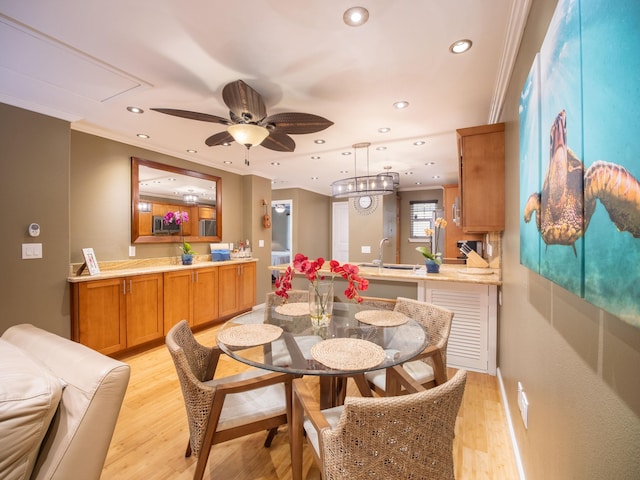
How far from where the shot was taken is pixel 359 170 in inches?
203

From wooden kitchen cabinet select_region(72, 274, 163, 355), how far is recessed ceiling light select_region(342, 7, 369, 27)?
3.12 meters

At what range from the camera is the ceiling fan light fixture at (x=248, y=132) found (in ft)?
7.09

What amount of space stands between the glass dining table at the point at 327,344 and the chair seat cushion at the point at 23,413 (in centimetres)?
69

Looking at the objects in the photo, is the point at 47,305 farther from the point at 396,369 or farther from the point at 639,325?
the point at 639,325

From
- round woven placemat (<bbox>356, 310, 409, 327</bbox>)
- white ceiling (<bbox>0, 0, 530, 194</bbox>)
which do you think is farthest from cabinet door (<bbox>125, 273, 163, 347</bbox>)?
round woven placemat (<bbox>356, 310, 409, 327</bbox>)

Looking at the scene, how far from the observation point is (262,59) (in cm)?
190

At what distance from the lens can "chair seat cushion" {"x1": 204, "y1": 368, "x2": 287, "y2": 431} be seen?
132 cm

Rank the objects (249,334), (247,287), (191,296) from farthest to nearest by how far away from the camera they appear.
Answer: (247,287)
(191,296)
(249,334)

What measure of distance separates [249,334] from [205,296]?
263 centimetres

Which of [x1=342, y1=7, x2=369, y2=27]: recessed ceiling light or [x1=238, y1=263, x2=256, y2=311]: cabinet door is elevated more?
[x1=342, y1=7, x2=369, y2=27]: recessed ceiling light

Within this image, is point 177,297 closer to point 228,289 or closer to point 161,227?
point 228,289

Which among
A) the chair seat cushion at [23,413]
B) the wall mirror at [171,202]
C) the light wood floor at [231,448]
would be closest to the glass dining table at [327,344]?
the light wood floor at [231,448]

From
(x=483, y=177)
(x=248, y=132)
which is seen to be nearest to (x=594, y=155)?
(x=483, y=177)

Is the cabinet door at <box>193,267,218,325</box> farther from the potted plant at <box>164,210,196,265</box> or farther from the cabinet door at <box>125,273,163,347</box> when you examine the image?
the cabinet door at <box>125,273,163,347</box>
